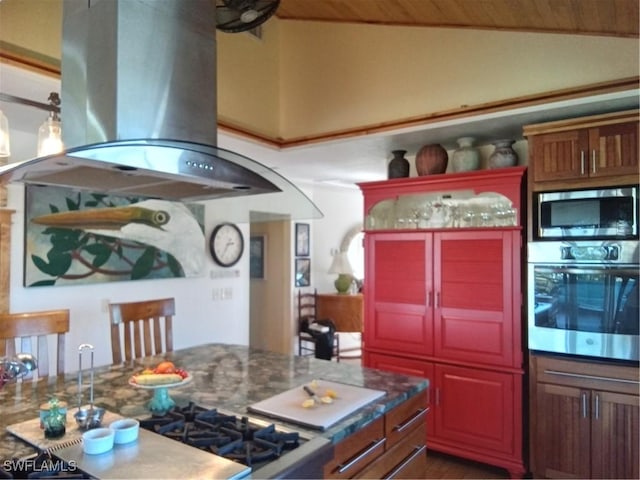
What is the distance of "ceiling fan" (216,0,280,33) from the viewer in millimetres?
1956

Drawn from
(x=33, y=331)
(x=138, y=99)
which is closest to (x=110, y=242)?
(x=33, y=331)

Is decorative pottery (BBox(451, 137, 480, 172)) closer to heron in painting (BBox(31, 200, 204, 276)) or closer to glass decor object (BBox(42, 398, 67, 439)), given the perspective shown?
heron in painting (BBox(31, 200, 204, 276))

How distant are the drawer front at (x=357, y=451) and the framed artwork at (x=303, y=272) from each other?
424cm

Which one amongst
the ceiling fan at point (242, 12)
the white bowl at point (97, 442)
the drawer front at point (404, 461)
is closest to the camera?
the white bowl at point (97, 442)

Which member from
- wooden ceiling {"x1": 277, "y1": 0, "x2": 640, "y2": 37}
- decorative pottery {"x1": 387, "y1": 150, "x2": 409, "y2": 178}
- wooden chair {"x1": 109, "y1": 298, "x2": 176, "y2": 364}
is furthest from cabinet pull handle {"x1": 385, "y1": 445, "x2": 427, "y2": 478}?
wooden ceiling {"x1": 277, "y1": 0, "x2": 640, "y2": 37}

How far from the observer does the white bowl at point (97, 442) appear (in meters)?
1.24

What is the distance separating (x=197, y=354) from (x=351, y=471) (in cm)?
133

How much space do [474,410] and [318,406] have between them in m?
1.87

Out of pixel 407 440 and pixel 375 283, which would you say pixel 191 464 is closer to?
pixel 407 440

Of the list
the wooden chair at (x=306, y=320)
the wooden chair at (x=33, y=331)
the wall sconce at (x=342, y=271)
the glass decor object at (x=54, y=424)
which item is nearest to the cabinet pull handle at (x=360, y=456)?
the glass decor object at (x=54, y=424)

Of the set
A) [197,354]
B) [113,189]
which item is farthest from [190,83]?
[197,354]

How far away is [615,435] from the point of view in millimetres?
2611

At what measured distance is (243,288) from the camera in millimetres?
4973

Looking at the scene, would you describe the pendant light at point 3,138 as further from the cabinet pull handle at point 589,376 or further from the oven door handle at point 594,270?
the cabinet pull handle at point 589,376
